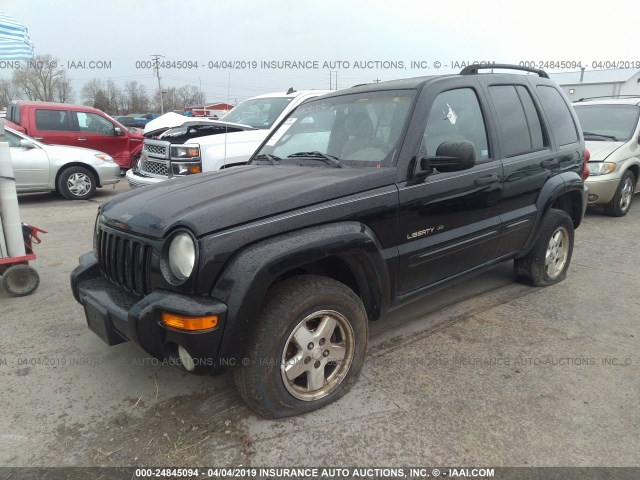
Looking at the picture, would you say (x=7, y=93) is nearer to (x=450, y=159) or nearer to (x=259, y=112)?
(x=259, y=112)

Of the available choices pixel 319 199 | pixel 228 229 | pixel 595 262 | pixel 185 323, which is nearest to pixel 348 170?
pixel 319 199

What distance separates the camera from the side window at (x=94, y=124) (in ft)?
35.5

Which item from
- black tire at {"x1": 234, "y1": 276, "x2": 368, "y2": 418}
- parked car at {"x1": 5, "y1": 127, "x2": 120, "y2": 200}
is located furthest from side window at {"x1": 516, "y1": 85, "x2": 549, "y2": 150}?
parked car at {"x1": 5, "y1": 127, "x2": 120, "y2": 200}

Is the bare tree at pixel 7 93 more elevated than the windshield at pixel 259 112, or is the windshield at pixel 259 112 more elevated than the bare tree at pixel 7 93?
the bare tree at pixel 7 93

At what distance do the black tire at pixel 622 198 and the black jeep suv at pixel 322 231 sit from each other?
13.8 feet

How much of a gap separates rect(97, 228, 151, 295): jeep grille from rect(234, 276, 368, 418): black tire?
0.68 meters

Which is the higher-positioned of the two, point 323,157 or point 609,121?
point 609,121

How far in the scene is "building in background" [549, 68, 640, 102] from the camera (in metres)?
39.4

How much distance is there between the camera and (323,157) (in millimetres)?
3209

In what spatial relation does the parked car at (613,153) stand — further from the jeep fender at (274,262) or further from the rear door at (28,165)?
the rear door at (28,165)

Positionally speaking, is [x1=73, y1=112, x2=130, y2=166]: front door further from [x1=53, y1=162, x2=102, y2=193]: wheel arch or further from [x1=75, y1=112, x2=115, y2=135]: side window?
[x1=53, y1=162, x2=102, y2=193]: wheel arch

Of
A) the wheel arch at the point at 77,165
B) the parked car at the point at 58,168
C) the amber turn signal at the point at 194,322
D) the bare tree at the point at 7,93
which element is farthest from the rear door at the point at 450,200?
the bare tree at the point at 7,93

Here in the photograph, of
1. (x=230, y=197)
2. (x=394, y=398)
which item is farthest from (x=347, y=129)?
(x=394, y=398)

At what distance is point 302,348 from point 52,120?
34.1ft
